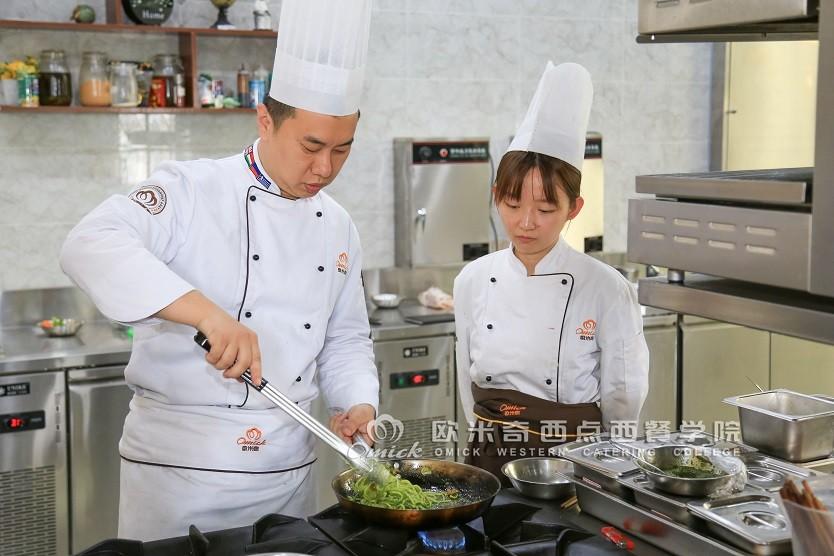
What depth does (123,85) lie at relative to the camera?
4211 millimetres

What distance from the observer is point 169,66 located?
4.32 metres

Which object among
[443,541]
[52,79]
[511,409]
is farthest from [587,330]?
[52,79]

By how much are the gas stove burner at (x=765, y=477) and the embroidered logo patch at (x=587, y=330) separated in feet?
2.52

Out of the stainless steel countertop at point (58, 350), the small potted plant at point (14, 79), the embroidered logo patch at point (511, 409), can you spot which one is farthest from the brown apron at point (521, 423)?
the small potted plant at point (14, 79)

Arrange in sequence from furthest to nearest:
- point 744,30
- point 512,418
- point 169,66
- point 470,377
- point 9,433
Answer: point 169,66 → point 9,433 → point 470,377 → point 512,418 → point 744,30

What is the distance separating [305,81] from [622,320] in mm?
1217

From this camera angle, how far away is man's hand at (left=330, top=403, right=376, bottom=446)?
2447 millimetres

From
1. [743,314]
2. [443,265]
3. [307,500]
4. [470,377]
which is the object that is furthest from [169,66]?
[743,314]

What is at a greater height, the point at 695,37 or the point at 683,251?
the point at 695,37

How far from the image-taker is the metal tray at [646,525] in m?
1.87

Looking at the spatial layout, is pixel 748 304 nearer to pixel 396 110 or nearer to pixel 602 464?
pixel 602 464

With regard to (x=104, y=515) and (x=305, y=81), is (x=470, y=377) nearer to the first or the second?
(x=305, y=81)

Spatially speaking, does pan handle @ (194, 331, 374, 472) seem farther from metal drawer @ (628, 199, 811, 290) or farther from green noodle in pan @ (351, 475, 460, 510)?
metal drawer @ (628, 199, 811, 290)

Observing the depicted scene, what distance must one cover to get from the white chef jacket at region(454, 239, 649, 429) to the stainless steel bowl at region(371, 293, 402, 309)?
175 centimetres
